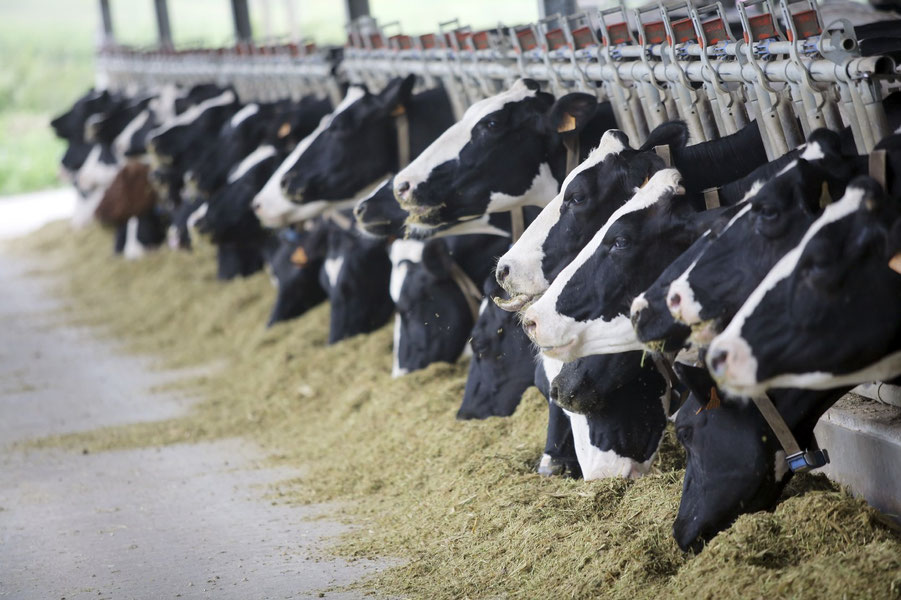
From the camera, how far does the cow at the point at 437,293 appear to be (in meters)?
6.25

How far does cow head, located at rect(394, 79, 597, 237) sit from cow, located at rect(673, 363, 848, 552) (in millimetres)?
1717

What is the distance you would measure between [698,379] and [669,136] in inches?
34.8

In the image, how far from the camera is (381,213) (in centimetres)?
554

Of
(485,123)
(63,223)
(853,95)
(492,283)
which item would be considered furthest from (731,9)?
(63,223)

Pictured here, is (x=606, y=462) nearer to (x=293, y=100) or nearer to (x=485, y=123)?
(x=485, y=123)

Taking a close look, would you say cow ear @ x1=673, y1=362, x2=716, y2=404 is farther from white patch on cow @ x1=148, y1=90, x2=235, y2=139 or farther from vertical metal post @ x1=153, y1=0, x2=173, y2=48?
vertical metal post @ x1=153, y1=0, x2=173, y2=48

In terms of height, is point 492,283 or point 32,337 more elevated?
point 492,283

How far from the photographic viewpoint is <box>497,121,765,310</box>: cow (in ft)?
12.9

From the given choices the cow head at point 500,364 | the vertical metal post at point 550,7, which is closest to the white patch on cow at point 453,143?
the cow head at point 500,364

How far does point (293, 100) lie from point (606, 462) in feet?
19.4

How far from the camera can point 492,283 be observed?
4641 millimetres

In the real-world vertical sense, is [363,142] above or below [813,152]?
below

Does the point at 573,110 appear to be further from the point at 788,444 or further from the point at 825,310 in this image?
the point at 825,310

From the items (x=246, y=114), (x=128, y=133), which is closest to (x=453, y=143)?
(x=246, y=114)
